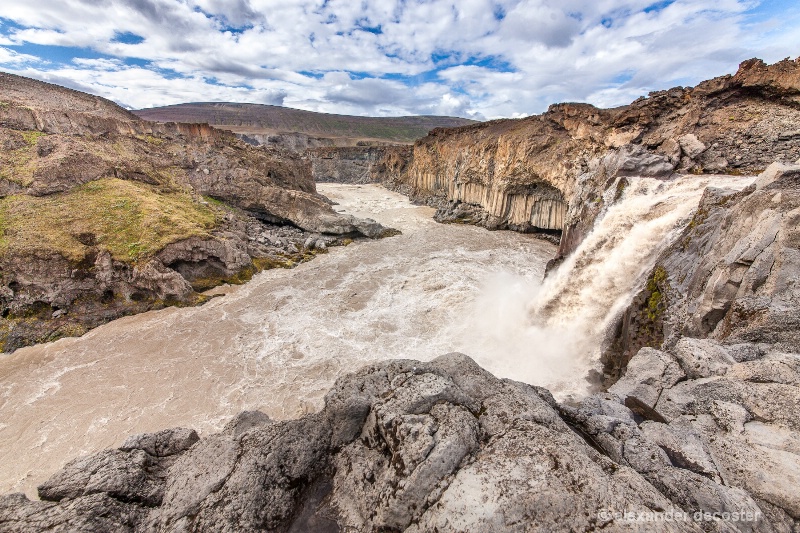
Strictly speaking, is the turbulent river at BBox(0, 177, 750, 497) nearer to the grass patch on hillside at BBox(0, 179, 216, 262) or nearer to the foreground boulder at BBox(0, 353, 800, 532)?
the grass patch on hillside at BBox(0, 179, 216, 262)

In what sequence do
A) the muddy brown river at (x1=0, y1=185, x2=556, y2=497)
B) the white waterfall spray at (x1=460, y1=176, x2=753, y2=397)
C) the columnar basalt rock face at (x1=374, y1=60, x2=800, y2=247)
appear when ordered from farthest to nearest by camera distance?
the columnar basalt rock face at (x1=374, y1=60, x2=800, y2=247)
the white waterfall spray at (x1=460, y1=176, x2=753, y2=397)
the muddy brown river at (x1=0, y1=185, x2=556, y2=497)

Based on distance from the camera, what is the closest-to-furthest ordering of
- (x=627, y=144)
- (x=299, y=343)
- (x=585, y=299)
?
(x=585, y=299)
(x=299, y=343)
(x=627, y=144)

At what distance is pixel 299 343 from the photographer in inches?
711

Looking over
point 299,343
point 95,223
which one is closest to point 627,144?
point 299,343

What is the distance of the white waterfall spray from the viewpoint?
1531 cm

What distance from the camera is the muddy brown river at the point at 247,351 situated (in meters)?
13.0

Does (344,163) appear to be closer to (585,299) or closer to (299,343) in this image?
(299,343)

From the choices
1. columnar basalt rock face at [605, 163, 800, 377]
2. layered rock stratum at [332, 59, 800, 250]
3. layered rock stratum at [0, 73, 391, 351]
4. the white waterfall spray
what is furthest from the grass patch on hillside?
layered rock stratum at [332, 59, 800, 250]

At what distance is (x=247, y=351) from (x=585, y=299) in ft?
53.6

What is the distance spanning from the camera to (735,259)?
34.2 ft

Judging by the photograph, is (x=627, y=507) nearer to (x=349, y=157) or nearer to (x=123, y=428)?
(x=123, y=428)

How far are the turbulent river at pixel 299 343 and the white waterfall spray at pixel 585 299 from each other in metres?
0.07

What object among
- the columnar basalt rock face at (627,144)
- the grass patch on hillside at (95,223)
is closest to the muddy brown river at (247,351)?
the grass patch on hillside at (95,223)

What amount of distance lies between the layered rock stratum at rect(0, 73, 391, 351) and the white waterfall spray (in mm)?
17519
